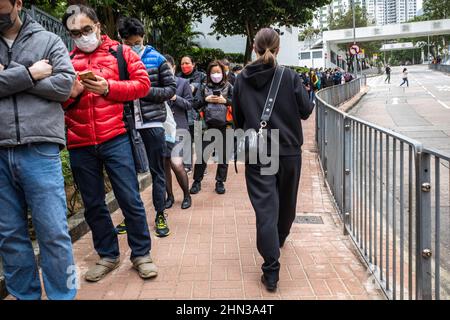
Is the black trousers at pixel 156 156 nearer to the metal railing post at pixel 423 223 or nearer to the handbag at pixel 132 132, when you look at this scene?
the handbag at pixel 132 132

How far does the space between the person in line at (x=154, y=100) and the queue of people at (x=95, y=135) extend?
0.03 feet

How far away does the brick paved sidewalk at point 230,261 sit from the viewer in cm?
384

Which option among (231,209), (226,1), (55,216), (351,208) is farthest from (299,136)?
(226,1)

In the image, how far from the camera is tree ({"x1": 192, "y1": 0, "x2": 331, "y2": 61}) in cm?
1941

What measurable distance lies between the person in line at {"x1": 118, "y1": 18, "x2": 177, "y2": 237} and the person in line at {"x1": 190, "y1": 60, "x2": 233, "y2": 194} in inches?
69.7

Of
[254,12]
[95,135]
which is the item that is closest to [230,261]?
[95,135]

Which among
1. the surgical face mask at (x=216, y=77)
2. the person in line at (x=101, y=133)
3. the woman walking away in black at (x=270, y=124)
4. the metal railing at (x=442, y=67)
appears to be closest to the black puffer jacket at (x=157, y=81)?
the person in line at (x=101, y=133)

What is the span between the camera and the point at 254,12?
1950 centimetres

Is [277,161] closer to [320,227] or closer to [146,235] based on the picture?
[146,235]

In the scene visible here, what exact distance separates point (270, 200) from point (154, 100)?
1645 mm

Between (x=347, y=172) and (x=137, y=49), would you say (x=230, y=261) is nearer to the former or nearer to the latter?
(x=347, y=172)

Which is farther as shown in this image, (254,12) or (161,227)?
(254,12)

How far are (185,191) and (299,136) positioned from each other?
2566mm

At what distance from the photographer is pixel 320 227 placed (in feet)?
18.1
